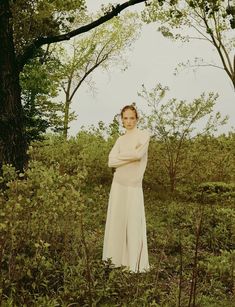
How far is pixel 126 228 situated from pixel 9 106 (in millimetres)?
4962

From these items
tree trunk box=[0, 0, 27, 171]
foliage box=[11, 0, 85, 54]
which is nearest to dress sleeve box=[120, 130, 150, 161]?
tree trunk box=[0, 0, 27, 171]

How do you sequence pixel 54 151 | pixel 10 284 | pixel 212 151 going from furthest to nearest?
pixel 54 151 < pixel 212 151 < pixel 10 284

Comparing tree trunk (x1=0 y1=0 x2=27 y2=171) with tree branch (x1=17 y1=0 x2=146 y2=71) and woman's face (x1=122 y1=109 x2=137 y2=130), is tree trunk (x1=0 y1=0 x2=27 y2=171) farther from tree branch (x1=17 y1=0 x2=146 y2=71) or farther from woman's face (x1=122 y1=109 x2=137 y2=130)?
woman's face (x1=122 y1=109 x2=137 y2=130)

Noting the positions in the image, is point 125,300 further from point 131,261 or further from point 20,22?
point 20,22

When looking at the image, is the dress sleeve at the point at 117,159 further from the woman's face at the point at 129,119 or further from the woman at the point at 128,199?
the woman's face at the point at 129,119

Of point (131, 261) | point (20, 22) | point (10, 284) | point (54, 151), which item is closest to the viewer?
point (10, 284)

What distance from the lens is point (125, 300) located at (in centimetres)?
609

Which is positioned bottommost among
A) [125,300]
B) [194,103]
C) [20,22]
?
[125,300]

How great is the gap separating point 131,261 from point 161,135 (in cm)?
907

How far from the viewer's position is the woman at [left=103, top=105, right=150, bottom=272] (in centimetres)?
748

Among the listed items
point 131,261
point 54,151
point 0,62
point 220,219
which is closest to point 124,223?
point 131,261

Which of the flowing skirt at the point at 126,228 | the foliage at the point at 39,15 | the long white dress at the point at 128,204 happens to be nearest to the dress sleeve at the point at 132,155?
the long white dress at the point at 128,204

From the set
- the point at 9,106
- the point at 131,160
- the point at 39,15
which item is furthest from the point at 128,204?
the point at 39,15

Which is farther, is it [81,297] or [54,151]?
[54,151]
